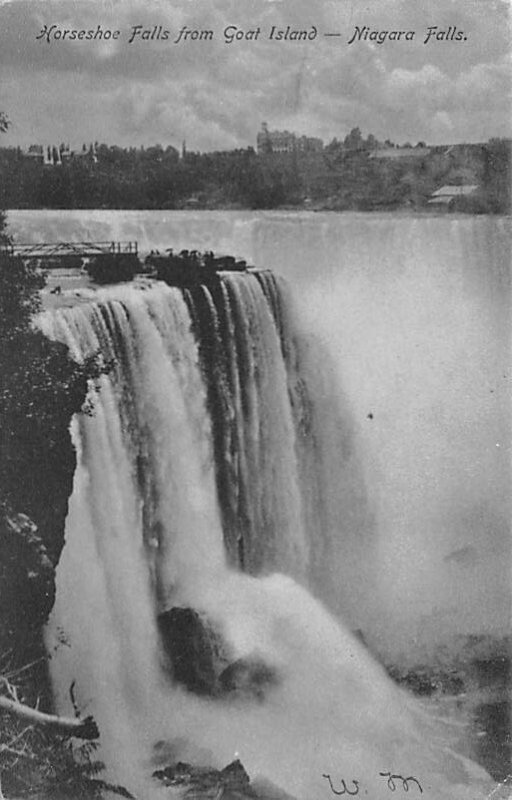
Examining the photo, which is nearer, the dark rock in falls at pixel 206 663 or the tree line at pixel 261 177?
the tree line at pixel 261 177

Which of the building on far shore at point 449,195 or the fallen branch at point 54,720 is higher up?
the building on far shore at point 449,195

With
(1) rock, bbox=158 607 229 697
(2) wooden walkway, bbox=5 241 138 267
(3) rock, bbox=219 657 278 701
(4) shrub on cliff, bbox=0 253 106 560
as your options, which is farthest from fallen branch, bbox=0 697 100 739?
(2) wooden walkway, bbox=5 241 138 267

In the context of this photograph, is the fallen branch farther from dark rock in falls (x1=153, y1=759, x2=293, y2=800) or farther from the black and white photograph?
dark rock in falls (x1=153, y1=759, x2=293, y2=800)

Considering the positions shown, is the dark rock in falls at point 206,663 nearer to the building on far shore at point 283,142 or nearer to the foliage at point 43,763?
the foliage at point 43,763

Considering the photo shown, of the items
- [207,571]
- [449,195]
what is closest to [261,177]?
[449,195]

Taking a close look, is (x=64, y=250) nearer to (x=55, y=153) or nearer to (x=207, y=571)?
(x=55, y=153)
